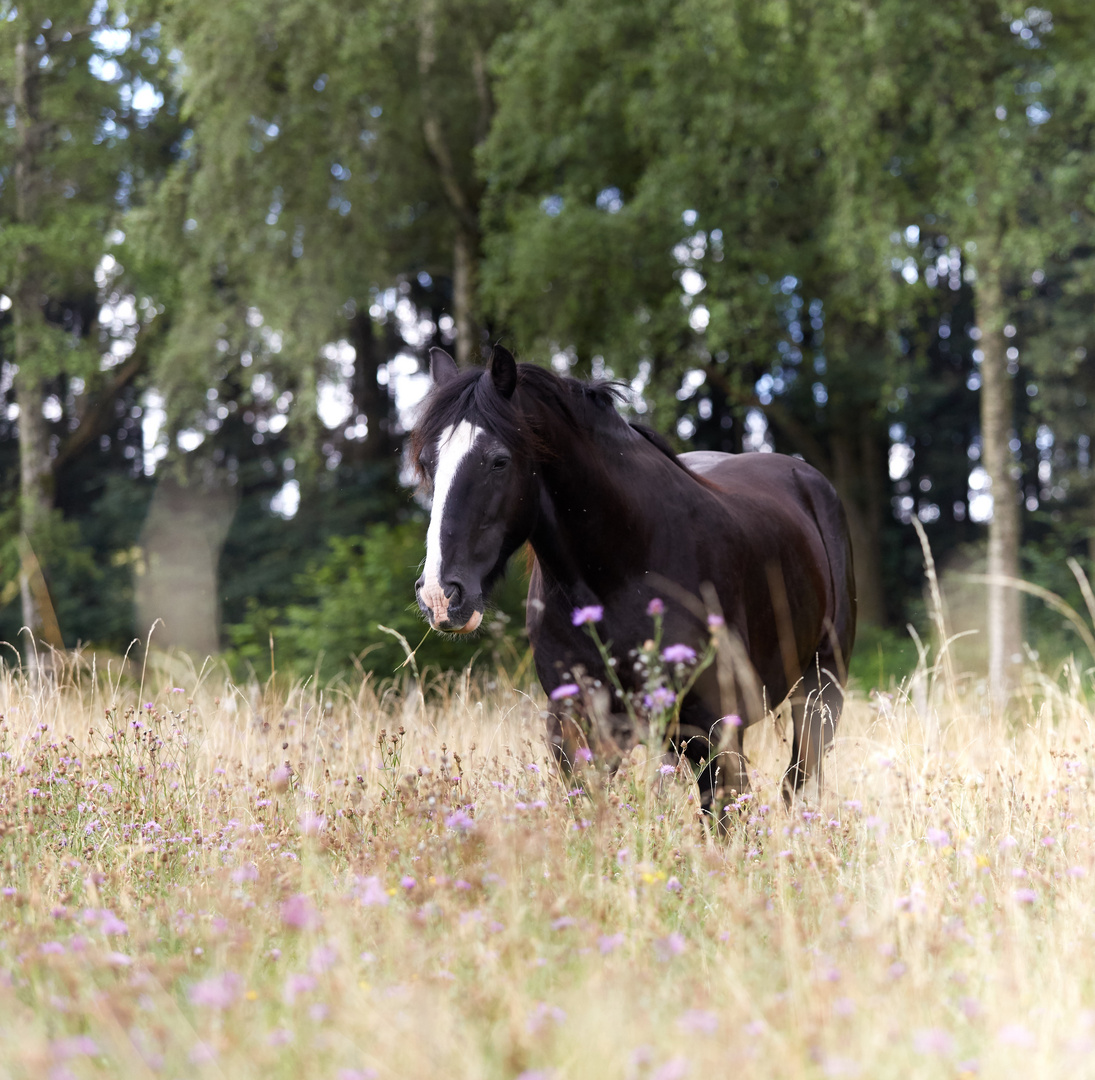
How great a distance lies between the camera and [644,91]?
13.1 meters

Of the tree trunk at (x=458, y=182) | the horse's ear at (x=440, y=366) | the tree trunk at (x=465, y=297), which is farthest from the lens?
the tree trunk at (x=465, y=297)

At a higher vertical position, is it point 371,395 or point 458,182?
point 458,182

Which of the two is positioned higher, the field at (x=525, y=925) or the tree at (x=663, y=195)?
the tree at (x=663, y=195)

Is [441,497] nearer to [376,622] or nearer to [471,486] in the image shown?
[471,486]

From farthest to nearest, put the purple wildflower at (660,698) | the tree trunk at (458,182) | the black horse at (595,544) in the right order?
the tree trunk at (458,182) → the black horse at (595,544) → the purple wildflower at (660,698)

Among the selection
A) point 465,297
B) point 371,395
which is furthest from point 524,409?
point 371,395

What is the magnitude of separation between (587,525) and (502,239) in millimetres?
10428

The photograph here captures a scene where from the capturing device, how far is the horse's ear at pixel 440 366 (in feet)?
13.9

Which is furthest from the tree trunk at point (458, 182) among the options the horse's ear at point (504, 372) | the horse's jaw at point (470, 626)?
the horse's jaw at point (470, 626)

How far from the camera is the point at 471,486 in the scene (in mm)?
3582

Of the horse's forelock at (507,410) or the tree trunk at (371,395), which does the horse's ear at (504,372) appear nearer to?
the horse's forelock at (507,410)

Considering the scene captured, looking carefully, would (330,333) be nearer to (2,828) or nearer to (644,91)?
(644,91)

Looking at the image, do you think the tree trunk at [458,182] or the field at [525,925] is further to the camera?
the tree trunk at [458,182]

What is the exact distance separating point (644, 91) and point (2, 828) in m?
12.1
